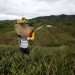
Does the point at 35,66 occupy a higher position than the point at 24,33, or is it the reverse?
the point at 24,33

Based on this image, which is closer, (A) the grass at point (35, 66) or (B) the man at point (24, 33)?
(A) the grass at point (35, 66)

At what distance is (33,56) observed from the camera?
965 cm

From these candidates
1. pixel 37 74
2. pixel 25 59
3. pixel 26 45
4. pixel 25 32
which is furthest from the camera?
pixel 26 45

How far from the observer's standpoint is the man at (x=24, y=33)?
10.6 metres

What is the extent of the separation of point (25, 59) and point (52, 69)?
1.18 m

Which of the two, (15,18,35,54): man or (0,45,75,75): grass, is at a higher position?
(15,18,35,54): man

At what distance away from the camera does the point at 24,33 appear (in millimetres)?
10727

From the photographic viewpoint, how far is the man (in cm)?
1055

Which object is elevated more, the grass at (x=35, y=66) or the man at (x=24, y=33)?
the man at (x=24, y=33)

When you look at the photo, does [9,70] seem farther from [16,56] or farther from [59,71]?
[59,71]

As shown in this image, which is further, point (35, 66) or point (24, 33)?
point (24, 33)

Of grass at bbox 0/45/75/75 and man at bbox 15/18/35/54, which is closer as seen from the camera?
grass at bbox 0/45/75/75

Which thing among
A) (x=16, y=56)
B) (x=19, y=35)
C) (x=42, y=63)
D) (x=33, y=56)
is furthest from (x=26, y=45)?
(x=42, y=63)

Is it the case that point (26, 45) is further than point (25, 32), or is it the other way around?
point (26, 45)
